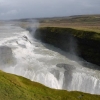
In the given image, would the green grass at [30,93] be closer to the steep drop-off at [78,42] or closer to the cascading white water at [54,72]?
the cascading white water at [54,72]

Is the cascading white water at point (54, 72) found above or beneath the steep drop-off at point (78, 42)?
beneath

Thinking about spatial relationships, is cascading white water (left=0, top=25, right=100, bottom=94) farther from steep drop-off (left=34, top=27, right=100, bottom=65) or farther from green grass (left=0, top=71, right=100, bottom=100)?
green grass (left=0, top=71, right=100, bottom=100)

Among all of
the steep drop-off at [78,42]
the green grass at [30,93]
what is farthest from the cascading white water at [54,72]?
the green grass at [30,93]

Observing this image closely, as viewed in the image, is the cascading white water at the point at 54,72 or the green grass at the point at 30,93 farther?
the cascading white water at the point at 54,72

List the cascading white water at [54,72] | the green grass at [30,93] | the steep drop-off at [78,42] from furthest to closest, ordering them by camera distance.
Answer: the steep drop-off at [78,42], the cascading white water at [54,72], the green grass at [30,93]

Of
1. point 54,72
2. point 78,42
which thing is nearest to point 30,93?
point 54,72

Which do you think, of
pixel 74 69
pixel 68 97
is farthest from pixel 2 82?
pixel 74 69

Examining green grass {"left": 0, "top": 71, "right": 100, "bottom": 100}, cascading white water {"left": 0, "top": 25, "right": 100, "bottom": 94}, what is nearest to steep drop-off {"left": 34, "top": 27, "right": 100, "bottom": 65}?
cascading white water {"left": 0, "top": 25, "right": 100, "bottom": 94}

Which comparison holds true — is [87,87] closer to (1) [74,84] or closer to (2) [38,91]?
(1) [74,84]

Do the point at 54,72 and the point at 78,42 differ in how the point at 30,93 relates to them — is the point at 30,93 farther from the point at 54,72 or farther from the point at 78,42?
the point at 78,42

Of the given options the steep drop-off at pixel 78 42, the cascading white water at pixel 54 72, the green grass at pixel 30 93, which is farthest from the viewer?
the steep drop-off at pixel 78 42
